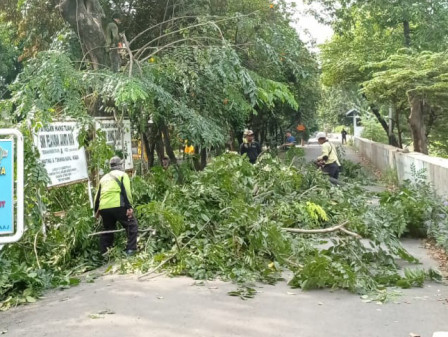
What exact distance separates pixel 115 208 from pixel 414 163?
32.0 feet

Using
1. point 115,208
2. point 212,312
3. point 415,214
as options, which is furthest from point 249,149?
point 212,312

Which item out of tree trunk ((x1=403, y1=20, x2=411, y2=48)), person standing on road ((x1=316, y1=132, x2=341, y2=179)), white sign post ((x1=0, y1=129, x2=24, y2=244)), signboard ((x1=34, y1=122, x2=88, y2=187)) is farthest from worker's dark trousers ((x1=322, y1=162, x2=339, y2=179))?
tree trunk ((x1=403, y1=20, x2=411, y2=48))

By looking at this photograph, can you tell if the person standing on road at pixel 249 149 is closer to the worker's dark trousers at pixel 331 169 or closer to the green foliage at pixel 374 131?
the worker's dark trousers at pixel 331 169

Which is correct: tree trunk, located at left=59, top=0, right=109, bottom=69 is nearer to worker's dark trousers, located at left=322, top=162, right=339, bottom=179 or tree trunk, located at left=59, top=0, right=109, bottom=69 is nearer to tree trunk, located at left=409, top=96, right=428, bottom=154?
worker's dark trousers, located at left=322, top=162, right=339, bottom=179

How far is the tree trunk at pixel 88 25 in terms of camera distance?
40.2ft

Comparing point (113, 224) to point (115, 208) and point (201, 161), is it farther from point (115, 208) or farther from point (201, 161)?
point (201, 161)

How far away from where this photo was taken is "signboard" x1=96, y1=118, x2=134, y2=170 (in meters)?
10.4

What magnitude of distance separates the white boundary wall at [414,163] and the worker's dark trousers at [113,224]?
20.8ft

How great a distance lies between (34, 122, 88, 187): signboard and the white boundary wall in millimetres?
6914

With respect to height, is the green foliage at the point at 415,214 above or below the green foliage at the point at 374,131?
below

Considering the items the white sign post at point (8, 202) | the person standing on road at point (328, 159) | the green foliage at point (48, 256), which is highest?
the white sign post at point (8, 202)

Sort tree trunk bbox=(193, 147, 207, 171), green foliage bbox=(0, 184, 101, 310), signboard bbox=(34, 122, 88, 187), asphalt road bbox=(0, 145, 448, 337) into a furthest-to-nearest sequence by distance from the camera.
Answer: tree trunk bbox=(193, 147, 207, 171) < signboard bbox=(34, 122, 88, 187) < green foliage bbox=(0, 184, 101, 310) < asphalt road bbox=(0, 145, 448, 337)

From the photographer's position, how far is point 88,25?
12.2 m

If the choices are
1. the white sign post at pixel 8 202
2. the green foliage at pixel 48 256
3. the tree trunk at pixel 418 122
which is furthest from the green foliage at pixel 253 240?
the tree trunk at pixel 418 122
